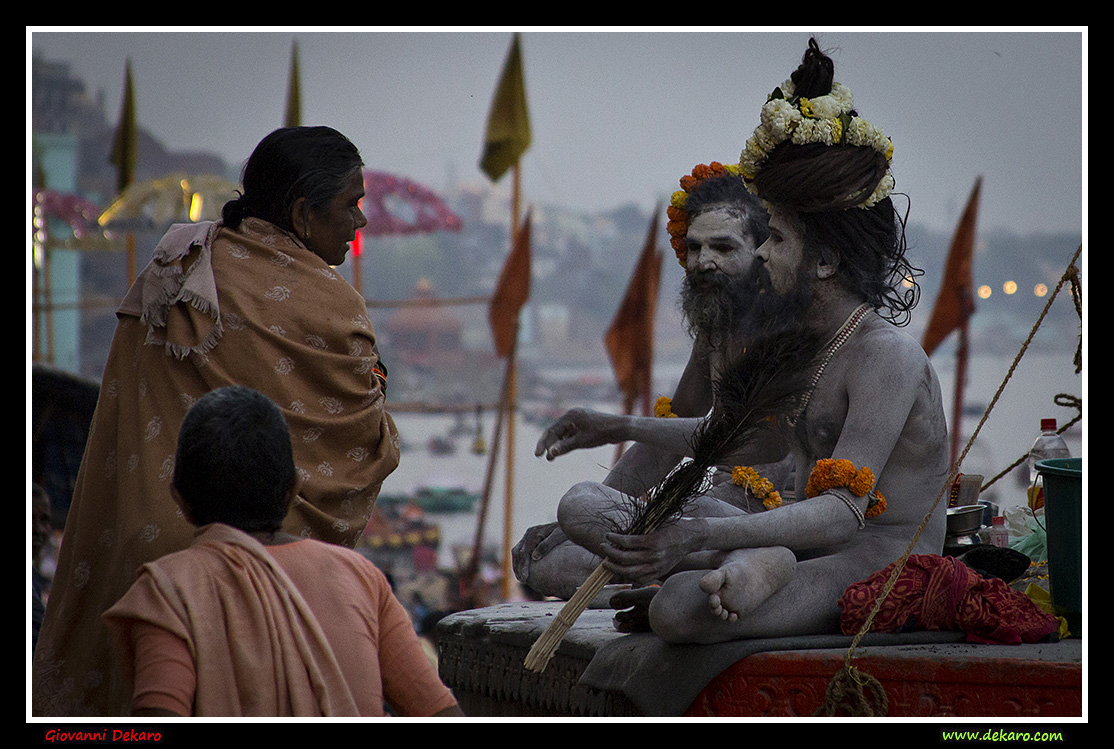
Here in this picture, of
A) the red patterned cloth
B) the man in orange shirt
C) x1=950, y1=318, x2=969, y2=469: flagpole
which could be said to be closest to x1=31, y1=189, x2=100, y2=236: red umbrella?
x1=950, y1=318, x2=969, y2=469: flagpole

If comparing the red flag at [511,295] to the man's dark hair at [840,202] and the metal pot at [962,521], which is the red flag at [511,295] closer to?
the metal pot at [962,521]

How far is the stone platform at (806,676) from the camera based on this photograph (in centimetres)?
289

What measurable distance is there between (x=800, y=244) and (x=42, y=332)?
1749 cm

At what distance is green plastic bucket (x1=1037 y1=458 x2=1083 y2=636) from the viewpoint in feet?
10.9

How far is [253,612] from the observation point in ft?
6.93

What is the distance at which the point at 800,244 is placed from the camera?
3.38 metres

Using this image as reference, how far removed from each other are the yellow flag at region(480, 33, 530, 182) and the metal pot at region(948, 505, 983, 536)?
9702 mm

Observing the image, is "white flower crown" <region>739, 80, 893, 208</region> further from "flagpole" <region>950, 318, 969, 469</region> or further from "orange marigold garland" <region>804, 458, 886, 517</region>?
"flagpole" <region>950, 318, 969, 469</region>

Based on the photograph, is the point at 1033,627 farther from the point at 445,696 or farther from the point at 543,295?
the point at 543,295

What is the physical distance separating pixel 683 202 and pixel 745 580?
142cm

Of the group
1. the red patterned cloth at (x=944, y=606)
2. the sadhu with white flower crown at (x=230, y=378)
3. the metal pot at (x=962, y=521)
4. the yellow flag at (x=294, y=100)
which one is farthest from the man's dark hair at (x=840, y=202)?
the yellow flag at (x=294, y=100)

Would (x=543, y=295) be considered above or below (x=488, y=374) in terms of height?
above
